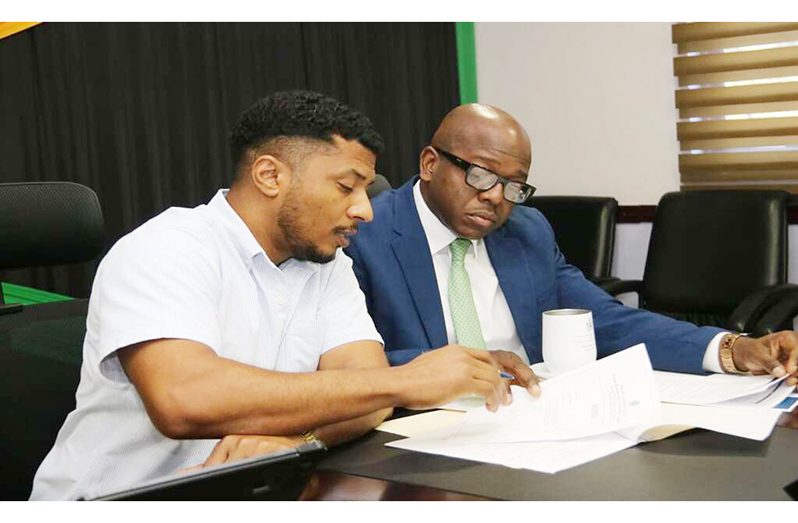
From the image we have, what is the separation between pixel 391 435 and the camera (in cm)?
140

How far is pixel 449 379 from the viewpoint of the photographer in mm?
1348

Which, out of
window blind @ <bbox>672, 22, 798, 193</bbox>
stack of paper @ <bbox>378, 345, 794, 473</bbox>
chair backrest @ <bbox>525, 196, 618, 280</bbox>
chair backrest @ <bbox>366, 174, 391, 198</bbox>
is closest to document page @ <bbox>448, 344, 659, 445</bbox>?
stack of paper @ <bbox>378, 345, 794, 473</bbox>

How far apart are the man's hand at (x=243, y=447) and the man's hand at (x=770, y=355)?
908 mm

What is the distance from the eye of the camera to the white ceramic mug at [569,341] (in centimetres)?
160

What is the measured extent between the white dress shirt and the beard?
0.52 m

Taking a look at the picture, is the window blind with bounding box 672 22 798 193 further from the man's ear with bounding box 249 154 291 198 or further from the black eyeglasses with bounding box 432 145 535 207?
the man's ear with bounding box 249 154 291 198

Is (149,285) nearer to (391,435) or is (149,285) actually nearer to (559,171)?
(391,435)

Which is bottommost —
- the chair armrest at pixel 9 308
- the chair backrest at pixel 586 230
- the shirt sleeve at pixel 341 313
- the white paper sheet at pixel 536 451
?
the chair backrest at pixel 586 230

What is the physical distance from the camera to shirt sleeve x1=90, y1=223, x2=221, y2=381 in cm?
132

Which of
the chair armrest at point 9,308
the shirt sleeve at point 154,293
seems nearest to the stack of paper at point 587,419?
the shirt sleeve at point 154,293

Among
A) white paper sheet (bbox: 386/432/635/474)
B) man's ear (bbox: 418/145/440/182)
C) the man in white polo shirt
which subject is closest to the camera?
white paper sheet (bbox: 386/432/635/474)

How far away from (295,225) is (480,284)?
0.68 m

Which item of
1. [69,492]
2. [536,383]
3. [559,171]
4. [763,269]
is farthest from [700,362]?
[559,171]

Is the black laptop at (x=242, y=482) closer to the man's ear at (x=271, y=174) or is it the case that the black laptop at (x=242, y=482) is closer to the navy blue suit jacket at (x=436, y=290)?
the man's ear at (x=271, y=174)
